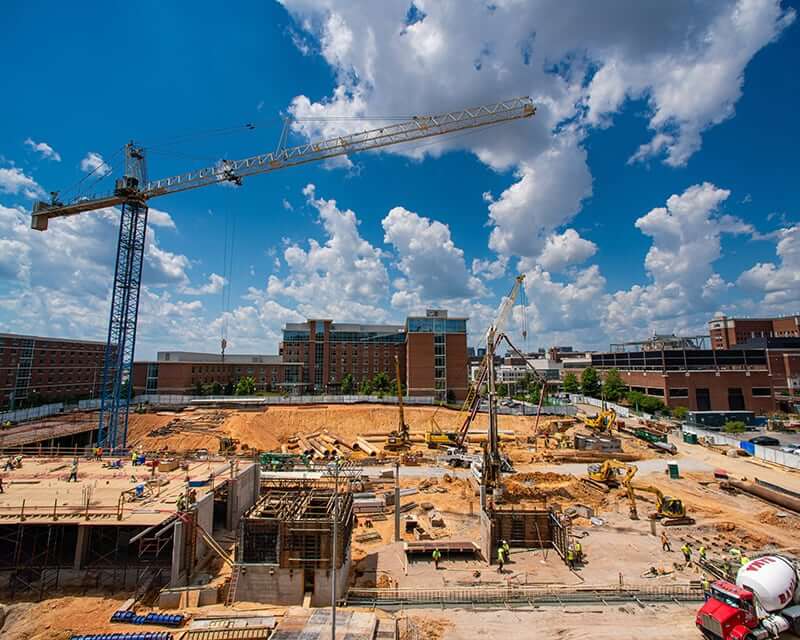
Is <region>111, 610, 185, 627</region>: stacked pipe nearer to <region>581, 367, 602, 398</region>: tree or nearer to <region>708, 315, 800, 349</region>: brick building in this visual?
<region>581, 367, 602, 398</region>: tree

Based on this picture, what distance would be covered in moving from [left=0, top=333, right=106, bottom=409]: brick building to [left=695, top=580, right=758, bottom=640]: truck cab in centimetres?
8190

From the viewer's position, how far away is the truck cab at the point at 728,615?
43.6 ft

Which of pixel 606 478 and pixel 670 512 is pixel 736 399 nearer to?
pixel 606 478

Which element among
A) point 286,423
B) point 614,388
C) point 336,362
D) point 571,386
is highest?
point 336,362

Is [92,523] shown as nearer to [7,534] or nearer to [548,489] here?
[7,534]

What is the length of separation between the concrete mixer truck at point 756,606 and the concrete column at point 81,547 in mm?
25759

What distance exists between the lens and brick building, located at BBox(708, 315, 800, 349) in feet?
385

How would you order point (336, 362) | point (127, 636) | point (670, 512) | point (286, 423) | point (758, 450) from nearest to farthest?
point (127, 636)
point (670, 512)
point (758, 450)
point (286, 423)
point (336, 362)

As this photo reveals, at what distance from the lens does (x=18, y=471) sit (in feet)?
91.2

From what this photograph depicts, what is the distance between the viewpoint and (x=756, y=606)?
1397 cm

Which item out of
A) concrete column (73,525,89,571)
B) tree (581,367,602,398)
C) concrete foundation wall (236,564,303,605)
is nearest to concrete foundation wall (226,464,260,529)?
concrete column (73,525,89,571)

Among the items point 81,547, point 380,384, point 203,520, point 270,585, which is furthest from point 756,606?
point 380,384

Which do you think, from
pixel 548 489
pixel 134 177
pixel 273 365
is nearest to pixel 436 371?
pixel 273 365

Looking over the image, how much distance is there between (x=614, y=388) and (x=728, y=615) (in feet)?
245
